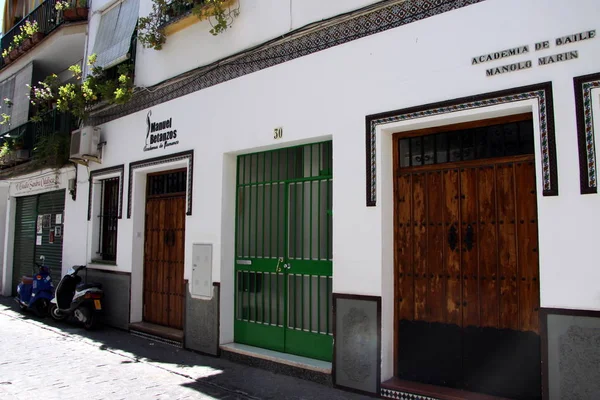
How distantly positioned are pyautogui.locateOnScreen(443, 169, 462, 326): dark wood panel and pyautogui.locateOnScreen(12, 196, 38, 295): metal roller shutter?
1132 centimetres

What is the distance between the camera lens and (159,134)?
27.7 ft

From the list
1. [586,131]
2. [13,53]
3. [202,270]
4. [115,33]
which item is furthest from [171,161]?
[13,53]

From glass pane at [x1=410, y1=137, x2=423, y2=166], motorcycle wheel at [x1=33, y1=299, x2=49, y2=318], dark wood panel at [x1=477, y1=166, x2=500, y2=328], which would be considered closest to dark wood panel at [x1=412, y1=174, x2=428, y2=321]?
glass pane at [x1=410, y1=137, x2=423, y2=166]

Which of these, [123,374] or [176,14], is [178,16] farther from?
[123,374]

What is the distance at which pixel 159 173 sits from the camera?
8.84 meters

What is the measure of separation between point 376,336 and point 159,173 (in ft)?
17.1

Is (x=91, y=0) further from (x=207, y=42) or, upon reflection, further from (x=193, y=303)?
(x=193, y=303)

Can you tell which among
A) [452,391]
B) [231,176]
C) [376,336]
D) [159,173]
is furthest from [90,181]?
[452,391]

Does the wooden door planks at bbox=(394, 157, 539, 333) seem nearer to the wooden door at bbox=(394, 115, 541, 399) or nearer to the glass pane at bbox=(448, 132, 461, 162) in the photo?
the wooden door at bbox=(394, 115, 541, 399)

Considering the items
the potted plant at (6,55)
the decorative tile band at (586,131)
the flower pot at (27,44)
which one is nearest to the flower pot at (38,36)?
the flower pot at (27,44)

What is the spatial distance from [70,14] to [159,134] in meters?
4.67

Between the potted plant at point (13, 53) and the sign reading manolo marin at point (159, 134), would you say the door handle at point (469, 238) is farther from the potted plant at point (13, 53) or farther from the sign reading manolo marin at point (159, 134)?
the potted plant at point (13, 53)

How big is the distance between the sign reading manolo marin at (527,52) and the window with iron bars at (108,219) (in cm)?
746

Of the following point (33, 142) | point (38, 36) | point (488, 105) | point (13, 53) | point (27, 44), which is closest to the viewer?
point (488, 105)
